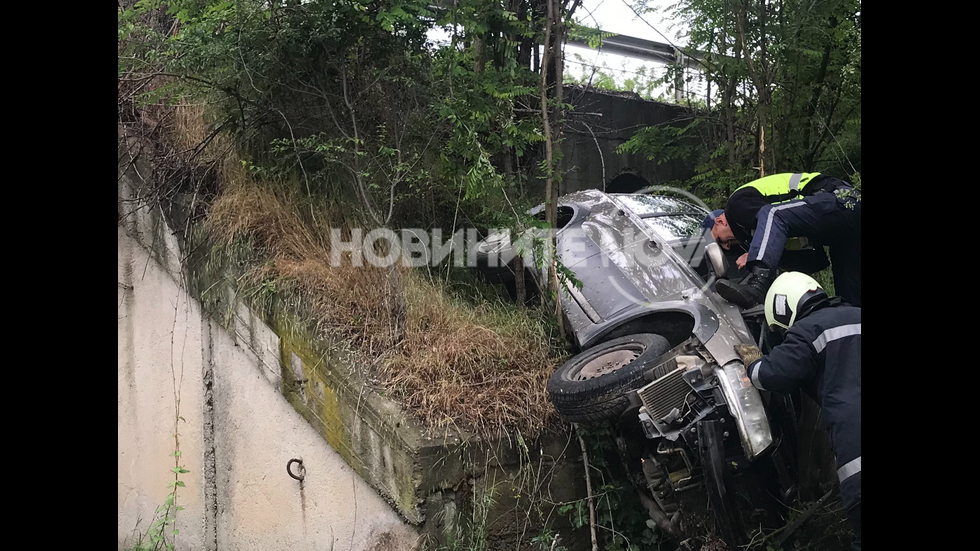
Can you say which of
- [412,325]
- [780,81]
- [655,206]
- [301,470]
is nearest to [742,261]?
[655,206]

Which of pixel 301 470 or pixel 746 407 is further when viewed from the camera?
pixel 301 470

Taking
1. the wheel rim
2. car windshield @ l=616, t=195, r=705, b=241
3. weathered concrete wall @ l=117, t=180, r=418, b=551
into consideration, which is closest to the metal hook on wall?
weathered concrete wall @ l=117, t=180, r=418, b=551

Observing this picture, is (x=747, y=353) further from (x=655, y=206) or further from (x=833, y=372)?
(x=655, y=206)

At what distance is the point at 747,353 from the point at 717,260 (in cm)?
91

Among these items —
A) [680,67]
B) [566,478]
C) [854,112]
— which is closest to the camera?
[566,478]

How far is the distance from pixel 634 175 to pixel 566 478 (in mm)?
5958

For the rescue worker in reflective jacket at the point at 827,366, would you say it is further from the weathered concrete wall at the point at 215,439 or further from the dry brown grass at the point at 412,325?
the weathered concrete wall at the point at 215,439

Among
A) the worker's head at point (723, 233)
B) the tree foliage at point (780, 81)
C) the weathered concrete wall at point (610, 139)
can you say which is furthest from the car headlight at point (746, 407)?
the weathered concrete wall at point (610, 139)

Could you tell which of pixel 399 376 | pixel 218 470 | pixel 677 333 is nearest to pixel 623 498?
pixel 677 333

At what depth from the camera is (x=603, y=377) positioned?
14.5 feet

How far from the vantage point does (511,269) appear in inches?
246

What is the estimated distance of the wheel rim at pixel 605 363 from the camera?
4.67 m

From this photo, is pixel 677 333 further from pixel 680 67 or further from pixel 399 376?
pixel 680 67

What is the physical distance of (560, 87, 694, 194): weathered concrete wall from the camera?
29.7 feet
